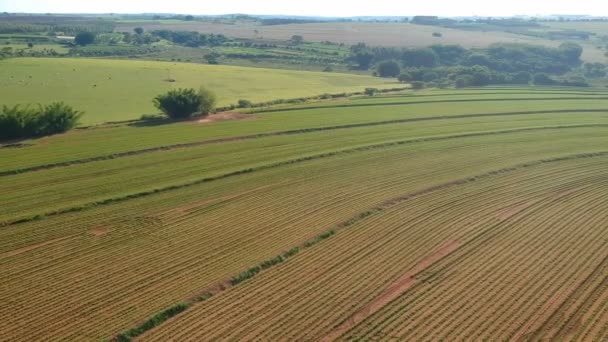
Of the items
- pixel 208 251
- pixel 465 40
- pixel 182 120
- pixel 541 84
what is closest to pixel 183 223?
pixel 208 251

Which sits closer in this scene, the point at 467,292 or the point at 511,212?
the point at 467,292

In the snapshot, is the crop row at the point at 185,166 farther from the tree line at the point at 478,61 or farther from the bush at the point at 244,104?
the tree line at the point at 478,61

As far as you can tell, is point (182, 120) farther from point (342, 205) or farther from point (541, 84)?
point (541, 84)

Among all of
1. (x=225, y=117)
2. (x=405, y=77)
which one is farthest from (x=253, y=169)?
(x=405, y=77)

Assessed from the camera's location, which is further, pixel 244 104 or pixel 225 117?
pixel 244 104

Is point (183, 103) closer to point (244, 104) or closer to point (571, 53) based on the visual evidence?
point (244, 104)

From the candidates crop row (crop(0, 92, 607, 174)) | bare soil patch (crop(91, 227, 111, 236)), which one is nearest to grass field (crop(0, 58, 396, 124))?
crop row (crop(0, 92, 607, 174))

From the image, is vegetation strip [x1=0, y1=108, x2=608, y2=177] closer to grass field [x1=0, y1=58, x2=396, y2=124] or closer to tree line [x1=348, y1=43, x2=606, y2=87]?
grass field [x1=0, y1=58, x2=396, y2=124]
